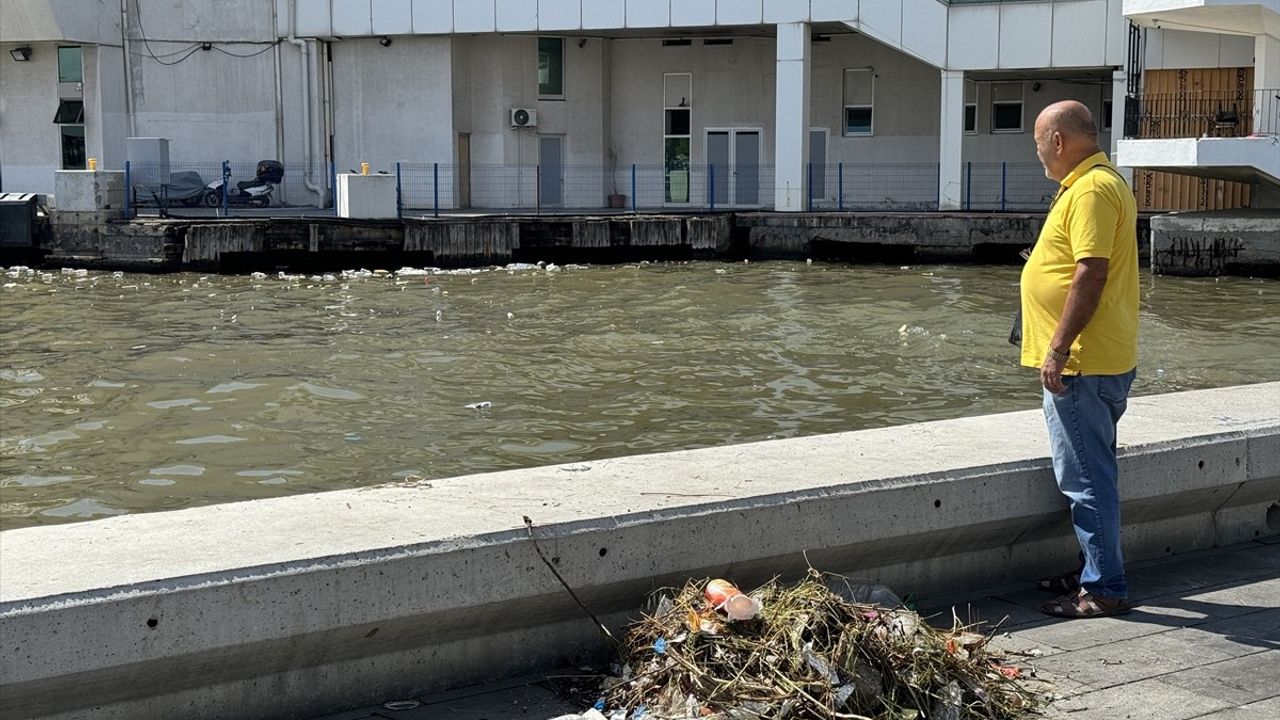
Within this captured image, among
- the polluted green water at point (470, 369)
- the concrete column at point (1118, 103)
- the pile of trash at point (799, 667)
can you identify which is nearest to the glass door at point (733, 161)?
the concrete column at point (1118, 103)

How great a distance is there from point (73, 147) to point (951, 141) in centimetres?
2363

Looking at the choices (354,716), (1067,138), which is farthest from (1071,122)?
(354,716)

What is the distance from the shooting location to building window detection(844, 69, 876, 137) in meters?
42.2

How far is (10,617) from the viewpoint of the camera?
3.83 meters

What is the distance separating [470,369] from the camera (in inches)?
712

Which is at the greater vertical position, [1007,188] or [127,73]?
[127,73]

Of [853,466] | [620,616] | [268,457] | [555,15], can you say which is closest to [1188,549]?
[853,466]

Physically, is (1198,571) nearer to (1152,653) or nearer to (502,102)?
(1152,653)

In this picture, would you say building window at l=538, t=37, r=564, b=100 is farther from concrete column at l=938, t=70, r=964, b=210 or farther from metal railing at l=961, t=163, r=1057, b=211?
metal railing at l=961, t=163, r=1057, b=211

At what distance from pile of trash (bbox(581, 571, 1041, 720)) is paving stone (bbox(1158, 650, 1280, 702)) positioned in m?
0.60

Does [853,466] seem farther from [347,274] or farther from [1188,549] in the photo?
[347,274]

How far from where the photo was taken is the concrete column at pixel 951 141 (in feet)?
123

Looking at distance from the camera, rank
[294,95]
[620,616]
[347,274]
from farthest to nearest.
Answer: [294,95] < [347,274] < [620,616]

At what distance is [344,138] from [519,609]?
127 ft
